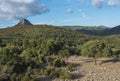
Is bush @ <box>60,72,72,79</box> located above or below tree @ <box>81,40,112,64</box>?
below

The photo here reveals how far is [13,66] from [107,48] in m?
21.3

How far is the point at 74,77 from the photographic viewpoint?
1761 inches

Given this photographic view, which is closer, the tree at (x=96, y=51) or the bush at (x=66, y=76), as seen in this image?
the bush at (x=66, y=76)

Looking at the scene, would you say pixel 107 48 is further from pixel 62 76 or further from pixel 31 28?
pixel 31 28

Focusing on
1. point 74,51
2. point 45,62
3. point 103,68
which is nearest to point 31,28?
point 74,51

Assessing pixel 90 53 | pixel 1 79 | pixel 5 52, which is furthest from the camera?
pixel 90 53

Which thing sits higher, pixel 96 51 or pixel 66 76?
pixel 96 51

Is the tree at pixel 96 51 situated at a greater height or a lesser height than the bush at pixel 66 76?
greater

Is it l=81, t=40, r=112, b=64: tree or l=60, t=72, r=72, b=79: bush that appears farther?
l=81, t=40, r=112, b=64: tree

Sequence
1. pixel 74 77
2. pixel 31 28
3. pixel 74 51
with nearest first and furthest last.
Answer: pixel 74 77, pixel 74 51, pixel 31 28

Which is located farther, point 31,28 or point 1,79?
point 31,28

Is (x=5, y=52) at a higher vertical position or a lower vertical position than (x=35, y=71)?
higher

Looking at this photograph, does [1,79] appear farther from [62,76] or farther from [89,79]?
[89,79]

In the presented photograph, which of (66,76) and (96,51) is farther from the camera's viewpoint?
(96,51)
